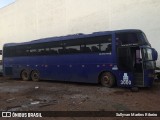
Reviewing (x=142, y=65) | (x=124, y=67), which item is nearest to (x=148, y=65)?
(x=142, y=65)

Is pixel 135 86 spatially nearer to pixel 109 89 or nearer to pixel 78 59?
pixel 109 89

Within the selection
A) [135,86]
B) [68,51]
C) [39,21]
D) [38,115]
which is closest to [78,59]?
[68,51]

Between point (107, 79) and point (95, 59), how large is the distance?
4.26ft

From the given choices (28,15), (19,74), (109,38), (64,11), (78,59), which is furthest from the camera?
(28,15)

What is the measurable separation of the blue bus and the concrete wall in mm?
6848

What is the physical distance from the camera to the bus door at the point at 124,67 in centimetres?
1505

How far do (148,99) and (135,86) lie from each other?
277cm

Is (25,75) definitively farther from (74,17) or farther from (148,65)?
(148,65)

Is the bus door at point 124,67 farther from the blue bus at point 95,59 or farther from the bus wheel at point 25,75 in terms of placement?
the bus wheel at point 25,75

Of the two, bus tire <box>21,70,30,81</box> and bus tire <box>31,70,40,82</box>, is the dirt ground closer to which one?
bus tire <box>31,70,40,82</box>

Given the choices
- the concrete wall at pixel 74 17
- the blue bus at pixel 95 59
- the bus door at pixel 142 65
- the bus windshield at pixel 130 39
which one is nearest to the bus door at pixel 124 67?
the blue bus at pixel 95 59

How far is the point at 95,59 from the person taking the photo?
16.7 meters

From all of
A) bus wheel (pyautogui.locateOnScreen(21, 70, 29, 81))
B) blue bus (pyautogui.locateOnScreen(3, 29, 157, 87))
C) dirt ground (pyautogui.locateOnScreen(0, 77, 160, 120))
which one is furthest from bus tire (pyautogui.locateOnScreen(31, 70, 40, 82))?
dirt ground (pyautogui.locateOnScreen(0, 77, 160, 120))

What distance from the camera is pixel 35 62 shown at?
21438 millimetres
